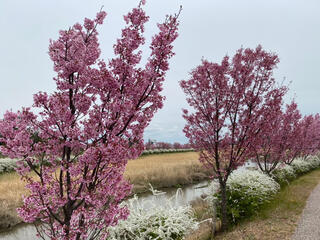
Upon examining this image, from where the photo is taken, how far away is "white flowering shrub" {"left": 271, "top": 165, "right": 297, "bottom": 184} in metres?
12.8

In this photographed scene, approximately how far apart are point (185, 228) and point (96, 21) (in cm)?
445

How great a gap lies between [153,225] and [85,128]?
124 inches

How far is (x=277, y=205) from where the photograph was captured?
8891mm

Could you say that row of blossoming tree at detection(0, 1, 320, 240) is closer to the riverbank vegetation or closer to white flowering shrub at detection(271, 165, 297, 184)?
the riverbank vegetation

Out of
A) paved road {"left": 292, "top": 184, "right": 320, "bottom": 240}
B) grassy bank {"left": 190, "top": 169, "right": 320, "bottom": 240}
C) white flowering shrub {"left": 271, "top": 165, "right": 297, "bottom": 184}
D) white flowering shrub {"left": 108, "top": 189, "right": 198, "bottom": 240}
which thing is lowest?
paved road {"left": 292, "top": 184, "right": 320, "bottom": 240}

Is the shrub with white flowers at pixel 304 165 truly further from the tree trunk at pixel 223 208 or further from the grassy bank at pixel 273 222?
the tree trunk at pixel 223 208

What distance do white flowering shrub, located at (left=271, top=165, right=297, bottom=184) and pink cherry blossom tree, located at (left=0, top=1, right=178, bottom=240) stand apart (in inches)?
459

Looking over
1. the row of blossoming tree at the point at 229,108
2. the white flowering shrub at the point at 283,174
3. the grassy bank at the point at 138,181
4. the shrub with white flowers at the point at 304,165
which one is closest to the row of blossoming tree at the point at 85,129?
the row of blossoming tree at the point at 229,108

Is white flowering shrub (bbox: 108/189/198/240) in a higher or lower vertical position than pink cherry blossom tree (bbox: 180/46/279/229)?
lower

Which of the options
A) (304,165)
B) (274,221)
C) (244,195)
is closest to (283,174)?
(304,165)

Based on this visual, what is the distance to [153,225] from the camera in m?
5.07

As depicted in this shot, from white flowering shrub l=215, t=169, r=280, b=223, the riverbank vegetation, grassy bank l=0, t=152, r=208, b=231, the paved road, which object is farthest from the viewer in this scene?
grassy bank l=0, t=152, r=208, b=231

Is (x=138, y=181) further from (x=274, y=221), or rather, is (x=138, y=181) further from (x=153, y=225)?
(x=153, y=225)

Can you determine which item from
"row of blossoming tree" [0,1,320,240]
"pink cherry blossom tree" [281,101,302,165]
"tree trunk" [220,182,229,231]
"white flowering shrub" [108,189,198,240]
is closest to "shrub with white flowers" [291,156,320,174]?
"pink cherry blossom tree" [281,101,302,165]
